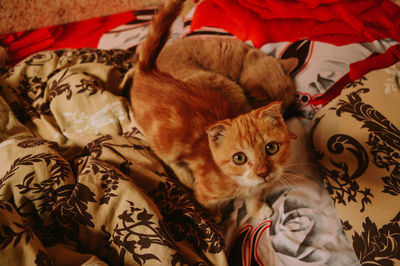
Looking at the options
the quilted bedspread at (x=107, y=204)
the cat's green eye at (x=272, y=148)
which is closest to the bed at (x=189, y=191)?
the quilted bedspread at (x=107, y=204)

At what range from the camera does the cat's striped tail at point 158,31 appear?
91cm

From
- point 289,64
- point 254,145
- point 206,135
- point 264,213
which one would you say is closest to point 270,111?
point 254,145

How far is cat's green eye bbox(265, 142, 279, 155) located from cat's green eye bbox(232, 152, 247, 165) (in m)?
0.07

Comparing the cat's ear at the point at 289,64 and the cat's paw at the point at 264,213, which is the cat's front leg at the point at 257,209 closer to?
the cat's paw at the point at 264,213

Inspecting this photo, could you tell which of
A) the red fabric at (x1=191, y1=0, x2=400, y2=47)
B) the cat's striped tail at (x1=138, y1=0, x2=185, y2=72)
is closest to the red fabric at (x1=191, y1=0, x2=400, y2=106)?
the red fabric at (x1=191, y1=0, x2=400, y2=47)

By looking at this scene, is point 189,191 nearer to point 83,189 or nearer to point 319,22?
point 83,189

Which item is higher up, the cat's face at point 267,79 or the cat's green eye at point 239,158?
the cat's face at point 267,79

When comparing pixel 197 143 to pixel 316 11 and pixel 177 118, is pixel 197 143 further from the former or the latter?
pixel 316 11

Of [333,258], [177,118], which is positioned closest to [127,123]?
[177,118]

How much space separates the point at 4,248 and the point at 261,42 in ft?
3.77

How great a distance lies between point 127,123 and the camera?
1.01 m

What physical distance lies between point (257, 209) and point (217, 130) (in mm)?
313

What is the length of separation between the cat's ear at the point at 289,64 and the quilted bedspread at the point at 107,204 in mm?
253

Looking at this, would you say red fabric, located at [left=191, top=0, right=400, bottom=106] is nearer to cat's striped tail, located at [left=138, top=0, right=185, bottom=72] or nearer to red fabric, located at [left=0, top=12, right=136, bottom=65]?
cat's striped tail, located at [left=138, top=0, right=185, bottom=72]
